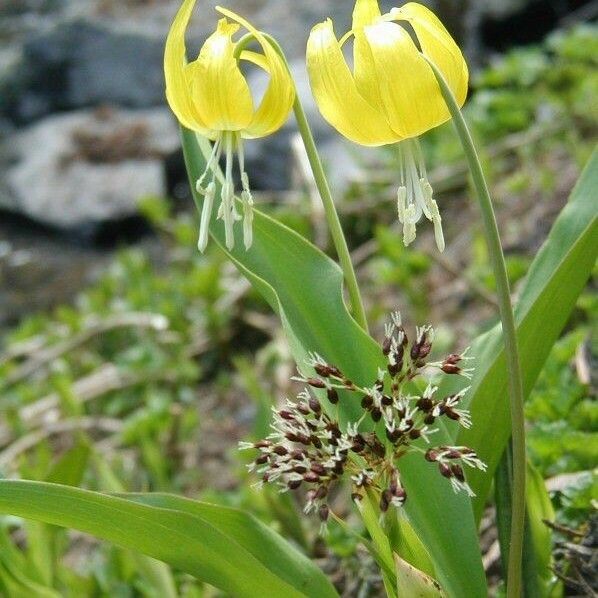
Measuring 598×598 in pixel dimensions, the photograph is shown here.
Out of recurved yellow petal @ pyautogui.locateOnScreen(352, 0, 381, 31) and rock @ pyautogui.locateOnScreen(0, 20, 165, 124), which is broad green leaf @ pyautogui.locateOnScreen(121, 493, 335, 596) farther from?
rock @ pyautogui.locateOnScreen(0, 20, 165, 124)

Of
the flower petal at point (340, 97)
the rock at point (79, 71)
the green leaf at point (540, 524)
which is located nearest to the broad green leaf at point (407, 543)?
the green leaf at point (540, 524)

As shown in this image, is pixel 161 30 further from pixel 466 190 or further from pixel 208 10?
pixel 466 190

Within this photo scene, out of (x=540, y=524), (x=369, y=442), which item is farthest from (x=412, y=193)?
(x=540, y=524)

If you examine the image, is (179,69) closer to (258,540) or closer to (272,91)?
(272,91)

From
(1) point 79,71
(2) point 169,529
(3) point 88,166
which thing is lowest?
(2) point 169,529

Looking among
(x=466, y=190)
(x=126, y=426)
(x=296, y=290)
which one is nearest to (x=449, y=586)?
(x=296, y=290)
